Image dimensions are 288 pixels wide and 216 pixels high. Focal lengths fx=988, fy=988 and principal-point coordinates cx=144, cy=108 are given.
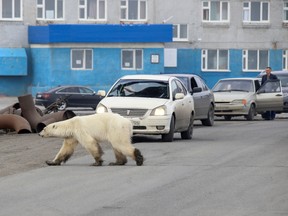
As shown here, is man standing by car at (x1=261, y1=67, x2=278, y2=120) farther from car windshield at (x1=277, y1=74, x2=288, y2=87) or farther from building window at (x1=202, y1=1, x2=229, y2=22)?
building window at (x1=202, y1=1, x2=229, y2=22)

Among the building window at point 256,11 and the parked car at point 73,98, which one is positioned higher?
the building window at point 256,11

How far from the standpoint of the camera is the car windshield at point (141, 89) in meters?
22.5

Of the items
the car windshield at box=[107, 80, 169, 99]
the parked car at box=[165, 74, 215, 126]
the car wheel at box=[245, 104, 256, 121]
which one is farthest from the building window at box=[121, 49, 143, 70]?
the car windshield at box=[107, 80, 169, 99]

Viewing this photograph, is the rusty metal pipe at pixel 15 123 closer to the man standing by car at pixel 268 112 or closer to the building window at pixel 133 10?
the man standing by car at pixel 268 112

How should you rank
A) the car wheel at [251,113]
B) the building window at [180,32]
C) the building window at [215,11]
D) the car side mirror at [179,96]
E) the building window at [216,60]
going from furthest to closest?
the building window at [215,11] → the building window at [216,60] → the building window at [180,32] → the car wheel at [251,113] → the car side mirror at [179,96]

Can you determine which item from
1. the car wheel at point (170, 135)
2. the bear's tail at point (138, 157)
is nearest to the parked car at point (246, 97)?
the car wheel at point (170, 135)

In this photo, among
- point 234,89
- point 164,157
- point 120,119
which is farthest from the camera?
point 234,89

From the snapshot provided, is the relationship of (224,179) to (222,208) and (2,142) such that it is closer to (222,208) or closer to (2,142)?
(222,208)

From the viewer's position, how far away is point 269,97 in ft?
115

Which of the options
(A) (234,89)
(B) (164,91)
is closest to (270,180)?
(B) (164,91)

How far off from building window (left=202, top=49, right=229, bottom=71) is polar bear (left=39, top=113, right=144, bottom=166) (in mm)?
44098

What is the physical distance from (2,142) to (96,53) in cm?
3365

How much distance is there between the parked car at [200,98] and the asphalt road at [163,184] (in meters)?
7.36

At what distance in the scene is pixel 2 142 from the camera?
2347cm
